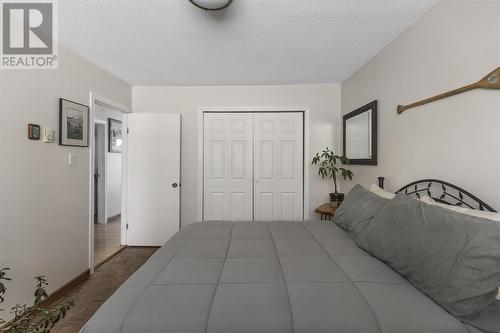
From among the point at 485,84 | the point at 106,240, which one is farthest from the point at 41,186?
the point at 485,84

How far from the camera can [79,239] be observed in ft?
8.21

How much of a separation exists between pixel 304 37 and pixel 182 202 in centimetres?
274

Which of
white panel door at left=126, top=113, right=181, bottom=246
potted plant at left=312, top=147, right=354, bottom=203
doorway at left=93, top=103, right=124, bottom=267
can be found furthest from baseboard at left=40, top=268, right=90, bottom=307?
potted plant at left=312, top=147, right=354, bottom=203

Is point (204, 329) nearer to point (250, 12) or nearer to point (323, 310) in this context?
point (323, 310)

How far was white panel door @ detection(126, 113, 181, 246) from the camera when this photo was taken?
11.2ft

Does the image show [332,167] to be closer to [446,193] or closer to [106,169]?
[446,193]

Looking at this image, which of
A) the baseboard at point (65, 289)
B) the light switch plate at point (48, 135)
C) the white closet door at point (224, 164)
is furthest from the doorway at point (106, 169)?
the light switch plate at point (48, 135)

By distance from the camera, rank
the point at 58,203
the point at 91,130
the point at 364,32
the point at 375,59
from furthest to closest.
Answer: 1. the point at 91,130
2. the point at 375,59
3. the point at 58,203
4. the point at 364,32

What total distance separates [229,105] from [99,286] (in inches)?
110

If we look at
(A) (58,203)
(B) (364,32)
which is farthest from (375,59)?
(A) (58,203)

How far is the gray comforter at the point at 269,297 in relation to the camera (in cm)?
89

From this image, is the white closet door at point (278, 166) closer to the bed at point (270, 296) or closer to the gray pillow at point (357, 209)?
the gray pillow at point (357, 209)

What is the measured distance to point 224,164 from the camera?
3541mm

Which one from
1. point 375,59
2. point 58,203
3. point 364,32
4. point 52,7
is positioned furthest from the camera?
point 375,59
